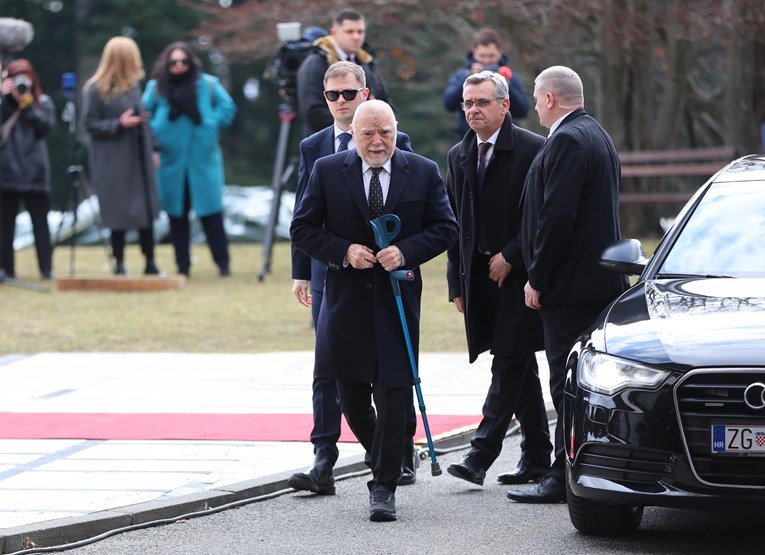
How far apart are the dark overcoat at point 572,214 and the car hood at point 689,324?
493mm

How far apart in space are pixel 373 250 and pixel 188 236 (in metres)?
11.1

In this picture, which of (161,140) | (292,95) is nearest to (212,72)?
(161,140)

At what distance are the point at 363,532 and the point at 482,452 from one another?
1015mm

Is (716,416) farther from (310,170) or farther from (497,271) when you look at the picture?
(310,170)

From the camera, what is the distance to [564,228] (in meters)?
6.99

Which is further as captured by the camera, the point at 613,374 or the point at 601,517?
the point at 601,517

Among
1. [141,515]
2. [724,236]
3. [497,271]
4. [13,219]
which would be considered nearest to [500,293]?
[497,271]

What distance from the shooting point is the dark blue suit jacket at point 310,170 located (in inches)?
295

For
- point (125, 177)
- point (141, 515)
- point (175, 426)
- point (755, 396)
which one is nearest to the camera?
point (755, 396)

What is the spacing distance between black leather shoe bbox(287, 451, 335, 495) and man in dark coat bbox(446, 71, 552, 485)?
62 cm

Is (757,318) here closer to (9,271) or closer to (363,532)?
(363,532)

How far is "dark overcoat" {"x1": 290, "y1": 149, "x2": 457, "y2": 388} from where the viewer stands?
6832 mm

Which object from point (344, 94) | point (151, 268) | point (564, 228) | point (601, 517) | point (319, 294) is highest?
point (344, 94)

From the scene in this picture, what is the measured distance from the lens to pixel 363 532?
6484 mm
